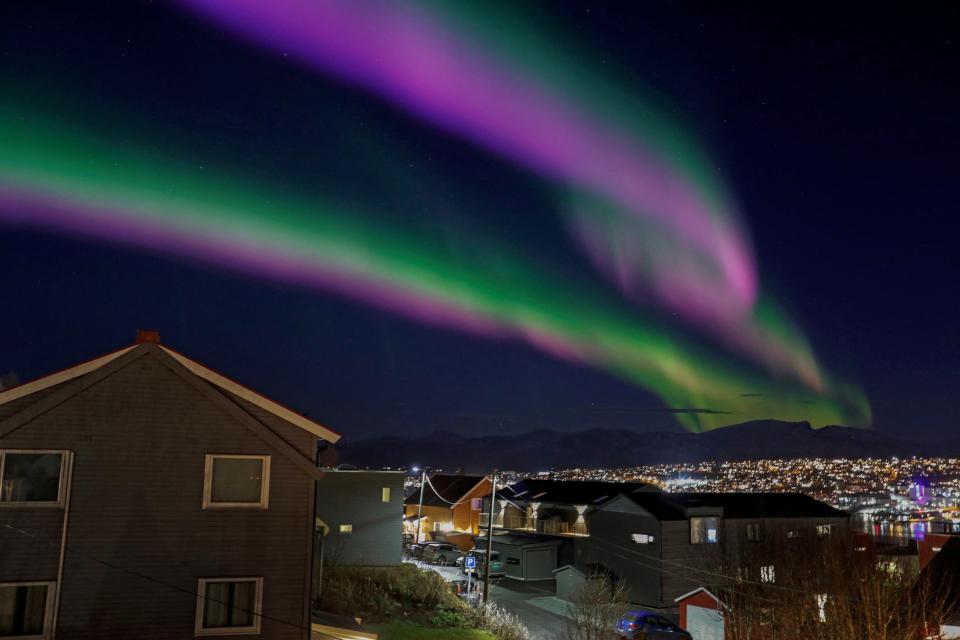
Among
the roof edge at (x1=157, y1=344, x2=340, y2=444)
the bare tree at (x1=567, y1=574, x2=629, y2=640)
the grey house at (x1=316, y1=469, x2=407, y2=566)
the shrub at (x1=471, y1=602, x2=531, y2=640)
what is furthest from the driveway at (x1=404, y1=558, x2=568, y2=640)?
the roof edge at (x1=157, y1=344, x2=340, y2=444)

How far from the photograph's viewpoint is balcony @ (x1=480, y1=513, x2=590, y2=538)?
58.5 metres

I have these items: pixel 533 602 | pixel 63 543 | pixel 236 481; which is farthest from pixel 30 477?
pixel 533 602

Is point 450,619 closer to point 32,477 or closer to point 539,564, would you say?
point 32,477

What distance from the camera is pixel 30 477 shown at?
63.0 feet

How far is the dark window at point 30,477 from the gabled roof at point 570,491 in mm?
41711

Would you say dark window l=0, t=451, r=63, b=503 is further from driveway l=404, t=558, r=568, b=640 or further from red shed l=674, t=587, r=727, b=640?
red shed l=674, t=587, r=727, b=640

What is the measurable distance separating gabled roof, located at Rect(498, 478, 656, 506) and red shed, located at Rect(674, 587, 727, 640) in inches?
578

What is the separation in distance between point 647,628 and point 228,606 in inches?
915

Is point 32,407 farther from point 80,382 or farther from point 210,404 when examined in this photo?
point 210,404

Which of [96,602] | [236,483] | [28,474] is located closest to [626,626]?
[236,483]

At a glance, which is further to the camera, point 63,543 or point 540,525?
point 540,525

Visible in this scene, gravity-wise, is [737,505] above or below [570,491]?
below

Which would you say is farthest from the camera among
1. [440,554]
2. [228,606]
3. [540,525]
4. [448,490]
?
[448,490]

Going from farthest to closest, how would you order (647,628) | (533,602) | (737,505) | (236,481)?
(737,505) < (533,602) < (647,628) < (236,481)
